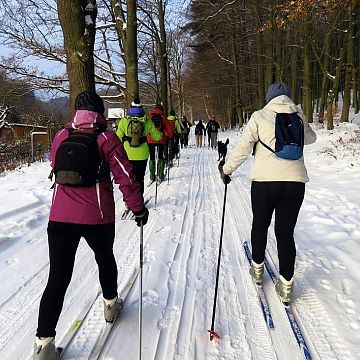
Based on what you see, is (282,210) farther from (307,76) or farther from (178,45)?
(178,45)

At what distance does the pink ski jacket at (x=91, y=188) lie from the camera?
2805 millimetres

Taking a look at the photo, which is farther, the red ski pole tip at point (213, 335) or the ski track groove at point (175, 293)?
the red ski pole tip at point (213, 335)

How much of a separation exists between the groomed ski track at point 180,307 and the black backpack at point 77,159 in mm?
1438

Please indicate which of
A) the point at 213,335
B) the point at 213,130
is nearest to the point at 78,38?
the point at 213,335

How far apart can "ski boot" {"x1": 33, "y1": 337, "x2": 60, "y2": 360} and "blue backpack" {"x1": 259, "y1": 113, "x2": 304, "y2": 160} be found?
2532mm

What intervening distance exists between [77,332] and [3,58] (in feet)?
57.0

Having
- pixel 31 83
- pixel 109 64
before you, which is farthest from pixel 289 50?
pixel 31 83

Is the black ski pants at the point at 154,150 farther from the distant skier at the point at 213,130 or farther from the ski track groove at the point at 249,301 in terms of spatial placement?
the distant skier at the point at 213,130

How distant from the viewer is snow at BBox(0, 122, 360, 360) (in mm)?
3117

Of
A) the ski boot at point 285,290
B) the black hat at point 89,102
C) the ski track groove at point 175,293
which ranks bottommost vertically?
the ski track groove at point 175,293

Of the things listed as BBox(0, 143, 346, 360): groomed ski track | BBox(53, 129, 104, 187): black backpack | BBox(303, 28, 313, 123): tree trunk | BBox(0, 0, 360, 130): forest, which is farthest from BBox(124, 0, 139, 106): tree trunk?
BBox(303, 28, 313, 123): tree trunk

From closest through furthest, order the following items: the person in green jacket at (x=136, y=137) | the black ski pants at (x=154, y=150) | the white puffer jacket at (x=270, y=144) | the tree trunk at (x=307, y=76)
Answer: the white puffer jacket at (x=270, y=144)
the person in green jacket at (x=136, y=137)
the black ski pants at (x=154, y=150)
the tree trunk at (x=307, y=76)

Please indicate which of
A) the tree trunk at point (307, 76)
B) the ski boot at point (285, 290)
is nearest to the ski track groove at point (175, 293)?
the ski boot at point (285, 290)

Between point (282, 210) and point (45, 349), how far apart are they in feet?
8.01
